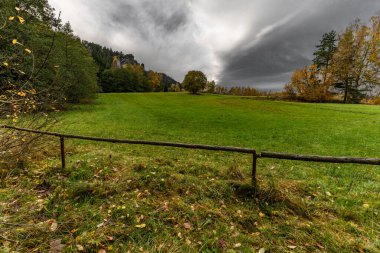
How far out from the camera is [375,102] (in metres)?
39.8

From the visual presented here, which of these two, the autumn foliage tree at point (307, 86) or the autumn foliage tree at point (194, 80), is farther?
the autumn foliage tree at point (194, 80)

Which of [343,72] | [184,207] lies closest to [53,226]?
[184,207]

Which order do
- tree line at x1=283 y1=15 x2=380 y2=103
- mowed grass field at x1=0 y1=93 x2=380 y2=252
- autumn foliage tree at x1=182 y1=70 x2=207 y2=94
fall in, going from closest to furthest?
mowed grass field at x1=0 y1=93 x2=380 y2=252 → tree line at x1=283 y1=15 x2=380 y2=103 → autumn foliage tree at x1=182 y1=70 x2=207 y2=94

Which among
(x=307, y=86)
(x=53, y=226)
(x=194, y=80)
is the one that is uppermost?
(x=194, y=80)

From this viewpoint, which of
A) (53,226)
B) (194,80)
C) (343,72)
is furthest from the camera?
(194,80)

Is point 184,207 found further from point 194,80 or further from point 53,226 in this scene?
point 194,80

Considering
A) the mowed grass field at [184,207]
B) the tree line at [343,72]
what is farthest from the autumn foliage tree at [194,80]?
the mowed grass field at [184,207]

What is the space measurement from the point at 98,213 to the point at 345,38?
50.8m

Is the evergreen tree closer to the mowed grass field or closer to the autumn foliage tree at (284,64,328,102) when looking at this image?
the autumn foliage tree at (284,64,328,102)

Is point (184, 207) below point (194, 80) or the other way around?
below

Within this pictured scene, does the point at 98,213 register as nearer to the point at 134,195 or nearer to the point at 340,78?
the point at 134,195

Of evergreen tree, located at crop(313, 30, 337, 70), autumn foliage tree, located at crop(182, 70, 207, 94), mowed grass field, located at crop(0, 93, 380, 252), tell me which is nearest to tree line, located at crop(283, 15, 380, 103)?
evergreen tree, located at crop(313, 30, 337, 70)

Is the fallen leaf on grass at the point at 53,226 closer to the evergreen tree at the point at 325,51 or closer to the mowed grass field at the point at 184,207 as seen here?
the mowed grass field at the point at 184,207

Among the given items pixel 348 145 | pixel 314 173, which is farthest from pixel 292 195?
pixel 348 145
